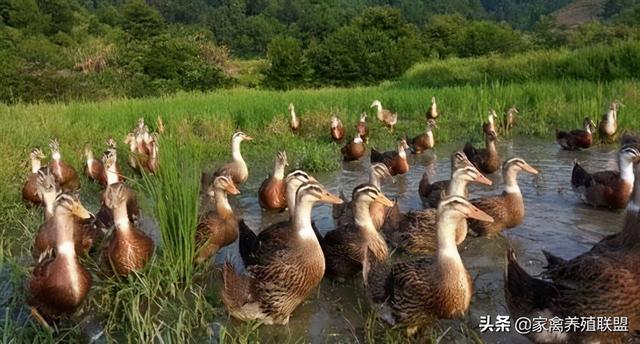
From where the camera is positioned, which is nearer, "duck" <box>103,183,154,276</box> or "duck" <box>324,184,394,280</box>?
"duck" <box>103,183,154,276</box>

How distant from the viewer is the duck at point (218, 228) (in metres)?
5.29

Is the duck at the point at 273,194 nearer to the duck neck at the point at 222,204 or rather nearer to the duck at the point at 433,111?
the duck neck at the point at 222,204

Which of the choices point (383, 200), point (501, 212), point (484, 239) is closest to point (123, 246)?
point (383, 200)

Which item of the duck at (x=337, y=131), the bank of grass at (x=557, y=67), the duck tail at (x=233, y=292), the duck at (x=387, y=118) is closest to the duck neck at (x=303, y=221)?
the duck tail at (x=233, y=292)

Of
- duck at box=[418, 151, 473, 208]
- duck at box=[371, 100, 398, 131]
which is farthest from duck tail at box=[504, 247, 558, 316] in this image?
duck at box=[371, 100, 398, 131]

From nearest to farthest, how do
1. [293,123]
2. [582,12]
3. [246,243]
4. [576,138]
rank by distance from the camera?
[246,243], [576,138], [293,123], [582,12]

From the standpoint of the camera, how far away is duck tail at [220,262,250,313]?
4207 millimetres

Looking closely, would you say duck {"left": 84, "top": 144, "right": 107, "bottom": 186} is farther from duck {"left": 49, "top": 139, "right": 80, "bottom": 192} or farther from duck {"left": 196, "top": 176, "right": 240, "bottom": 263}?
duck {"left": 196, "top": 176, "right": 240, "bottom": 263}

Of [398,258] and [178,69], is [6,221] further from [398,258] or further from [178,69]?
[178,69]

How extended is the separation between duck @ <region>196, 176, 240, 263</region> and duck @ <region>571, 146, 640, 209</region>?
176 inches

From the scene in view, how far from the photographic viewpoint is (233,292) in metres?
4.21

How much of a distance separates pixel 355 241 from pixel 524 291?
166cm

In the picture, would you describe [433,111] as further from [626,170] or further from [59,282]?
[59,282]

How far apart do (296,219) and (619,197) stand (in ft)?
14.4
